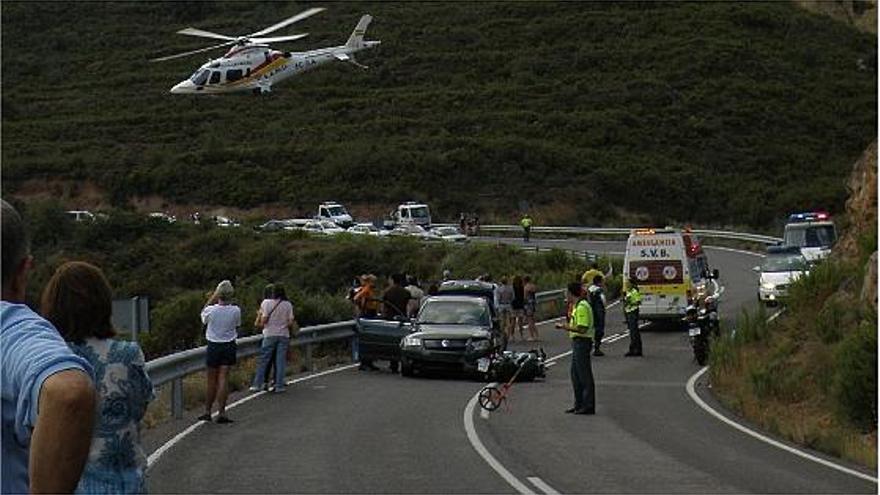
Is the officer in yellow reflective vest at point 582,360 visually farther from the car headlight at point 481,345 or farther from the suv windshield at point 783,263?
the suv windshield at point 783,263

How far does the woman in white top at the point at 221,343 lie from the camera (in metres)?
17.7

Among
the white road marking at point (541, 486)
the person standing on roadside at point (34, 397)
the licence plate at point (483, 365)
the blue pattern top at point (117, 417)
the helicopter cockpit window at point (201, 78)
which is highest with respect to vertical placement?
the helicopter cockpit window at point (201, 78)

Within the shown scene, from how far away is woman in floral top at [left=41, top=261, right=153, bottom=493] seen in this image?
579 centimetres

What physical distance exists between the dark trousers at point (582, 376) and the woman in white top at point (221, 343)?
4526 mm

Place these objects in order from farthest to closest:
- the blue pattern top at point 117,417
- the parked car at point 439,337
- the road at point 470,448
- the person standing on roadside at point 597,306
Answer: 1. the person standing on roadside at point 597,306
2. the parked car at point 439,337
3. the road at point 470,448
4. the blue pattern top at point 117,417

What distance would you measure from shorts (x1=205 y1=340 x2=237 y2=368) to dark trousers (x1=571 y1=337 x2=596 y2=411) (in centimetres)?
456

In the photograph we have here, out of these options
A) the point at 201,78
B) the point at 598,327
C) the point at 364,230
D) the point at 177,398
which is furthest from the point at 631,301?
the point at 364,230

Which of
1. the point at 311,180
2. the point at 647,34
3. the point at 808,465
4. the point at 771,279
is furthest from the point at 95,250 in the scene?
the point at 647,34

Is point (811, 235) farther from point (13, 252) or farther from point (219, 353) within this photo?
point (13, 252)

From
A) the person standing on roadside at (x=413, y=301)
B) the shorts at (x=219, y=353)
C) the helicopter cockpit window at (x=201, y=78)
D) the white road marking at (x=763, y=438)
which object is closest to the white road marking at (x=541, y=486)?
the white road marking at (x=763, y=438)

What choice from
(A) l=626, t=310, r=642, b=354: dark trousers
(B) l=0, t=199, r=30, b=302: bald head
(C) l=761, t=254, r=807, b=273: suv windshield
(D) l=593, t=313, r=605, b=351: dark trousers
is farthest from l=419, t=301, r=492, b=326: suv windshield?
(B) l=0, t=199, r=30, b=302: bald head

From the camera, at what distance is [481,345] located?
2498 cm

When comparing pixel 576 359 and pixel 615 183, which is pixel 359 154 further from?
pixel 576 359

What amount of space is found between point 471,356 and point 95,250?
1513 inches
